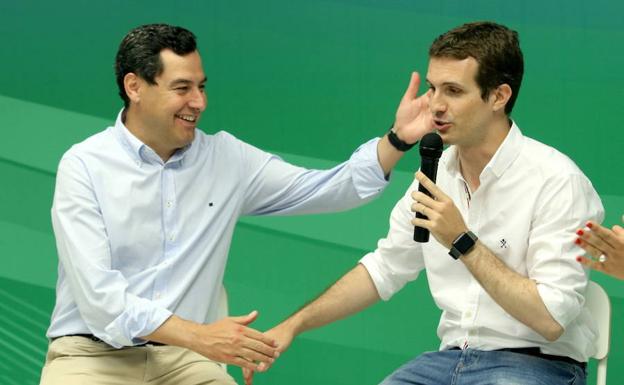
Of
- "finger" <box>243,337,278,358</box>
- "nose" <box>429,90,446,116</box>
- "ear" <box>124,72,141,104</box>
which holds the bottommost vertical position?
"finger" <box>243,337,278,358</box>

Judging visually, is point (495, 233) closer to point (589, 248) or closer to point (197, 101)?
point (589, 248)

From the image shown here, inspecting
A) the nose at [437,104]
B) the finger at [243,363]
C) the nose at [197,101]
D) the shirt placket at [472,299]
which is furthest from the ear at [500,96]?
the finger at [243,363]

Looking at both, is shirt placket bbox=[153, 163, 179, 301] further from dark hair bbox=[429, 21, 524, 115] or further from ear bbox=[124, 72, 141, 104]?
dark hair bbox=[429, 21, 524, 115]

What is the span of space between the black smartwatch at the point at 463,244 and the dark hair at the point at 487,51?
48 cm

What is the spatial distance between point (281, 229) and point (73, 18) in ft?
4.52

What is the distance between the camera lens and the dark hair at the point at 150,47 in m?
4.20

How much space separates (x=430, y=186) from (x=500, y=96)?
17.5 inches

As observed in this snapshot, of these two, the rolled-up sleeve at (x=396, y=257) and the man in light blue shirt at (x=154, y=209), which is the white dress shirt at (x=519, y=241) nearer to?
the rolled-up sleeve at (x=396, y=257)

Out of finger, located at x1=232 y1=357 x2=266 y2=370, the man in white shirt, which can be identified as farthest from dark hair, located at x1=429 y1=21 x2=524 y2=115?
finger, located at x1=232 y1=357 x2=266 y2=370

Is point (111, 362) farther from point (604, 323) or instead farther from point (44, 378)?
point (604, 323)

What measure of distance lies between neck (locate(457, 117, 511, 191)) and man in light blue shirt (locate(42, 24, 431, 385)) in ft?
0.98

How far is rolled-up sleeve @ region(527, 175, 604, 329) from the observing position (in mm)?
3611

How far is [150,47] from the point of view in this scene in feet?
13.8

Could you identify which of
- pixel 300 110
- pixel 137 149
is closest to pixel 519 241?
pixel 137 149
